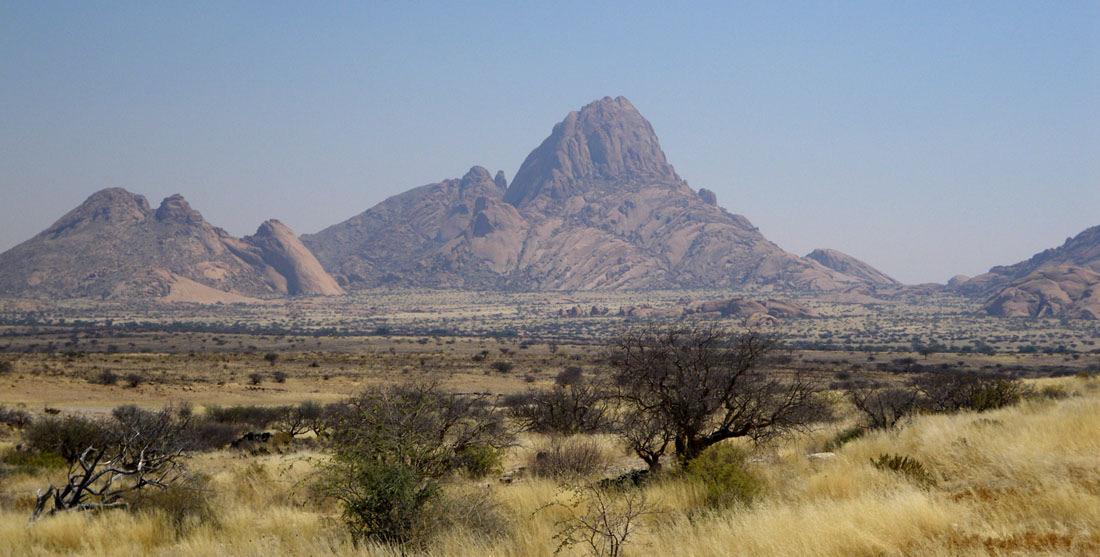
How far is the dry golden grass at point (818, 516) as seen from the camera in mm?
5391

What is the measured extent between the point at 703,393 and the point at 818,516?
5237mm

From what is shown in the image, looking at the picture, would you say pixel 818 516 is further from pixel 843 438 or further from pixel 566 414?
pixel 566 414

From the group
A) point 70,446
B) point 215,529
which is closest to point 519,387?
point 70,446

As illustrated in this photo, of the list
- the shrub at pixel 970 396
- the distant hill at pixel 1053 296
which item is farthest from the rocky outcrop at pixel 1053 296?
the shrub at pixel 970 396

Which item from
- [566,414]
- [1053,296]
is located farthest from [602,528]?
[1053,296]

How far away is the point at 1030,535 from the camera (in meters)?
5.19

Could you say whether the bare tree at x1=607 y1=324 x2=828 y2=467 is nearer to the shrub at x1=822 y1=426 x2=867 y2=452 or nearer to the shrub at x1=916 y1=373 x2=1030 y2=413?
the shrub at x1=822 y1=426 x2=867 y2=452

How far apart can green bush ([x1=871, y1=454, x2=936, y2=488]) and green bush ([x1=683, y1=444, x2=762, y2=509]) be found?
5.74 ft

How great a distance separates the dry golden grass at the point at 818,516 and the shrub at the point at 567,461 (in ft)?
2.74

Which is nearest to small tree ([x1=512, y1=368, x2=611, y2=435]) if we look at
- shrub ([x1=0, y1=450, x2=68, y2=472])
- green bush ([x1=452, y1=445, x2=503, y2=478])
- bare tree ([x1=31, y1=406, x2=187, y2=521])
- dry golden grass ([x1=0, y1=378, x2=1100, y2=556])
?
green bush ([x1=452, y1=445, x2=503, y2=478])

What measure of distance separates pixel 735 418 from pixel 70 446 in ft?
55.6

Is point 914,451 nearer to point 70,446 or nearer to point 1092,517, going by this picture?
point 1092,517

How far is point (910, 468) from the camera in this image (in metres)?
8.35

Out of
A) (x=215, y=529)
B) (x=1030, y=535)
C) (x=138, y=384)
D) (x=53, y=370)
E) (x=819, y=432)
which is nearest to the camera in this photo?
(x=1030, y=535)
